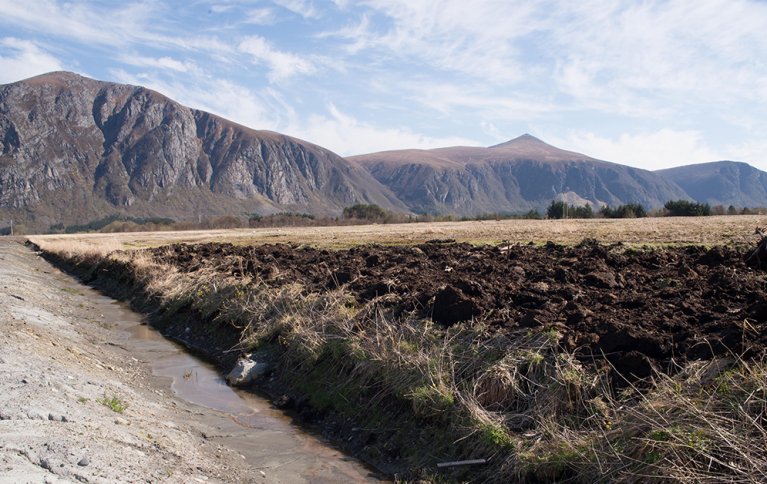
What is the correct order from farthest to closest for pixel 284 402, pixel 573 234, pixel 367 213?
1. pixel 367 213
2. pixel 573 234
3. pixel 284 402

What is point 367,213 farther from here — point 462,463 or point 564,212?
point 462,463

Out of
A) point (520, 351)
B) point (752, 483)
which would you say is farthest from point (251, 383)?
point (752, 483)

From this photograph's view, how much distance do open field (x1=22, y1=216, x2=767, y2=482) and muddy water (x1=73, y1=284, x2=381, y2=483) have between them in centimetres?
47

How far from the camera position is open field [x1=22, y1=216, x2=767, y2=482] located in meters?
6.48

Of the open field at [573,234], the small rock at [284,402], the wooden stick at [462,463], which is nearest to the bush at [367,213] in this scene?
the open field at [573,234]

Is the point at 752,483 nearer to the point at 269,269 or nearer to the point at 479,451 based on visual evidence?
the point at 479,451

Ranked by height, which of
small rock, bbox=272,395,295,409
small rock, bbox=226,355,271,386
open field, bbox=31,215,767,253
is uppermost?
open field, bbox=31,215,767,253

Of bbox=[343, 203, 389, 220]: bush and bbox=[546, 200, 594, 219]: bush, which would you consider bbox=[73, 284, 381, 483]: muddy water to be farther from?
bbox=[343, 203, 389, 220]: bush

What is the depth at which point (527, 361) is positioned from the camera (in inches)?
353

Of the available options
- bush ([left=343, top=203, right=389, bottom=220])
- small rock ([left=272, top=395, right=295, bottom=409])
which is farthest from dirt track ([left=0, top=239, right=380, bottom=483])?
bush ([left=343, top=203, right=389, bottom=220])

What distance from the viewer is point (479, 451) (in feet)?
25.7

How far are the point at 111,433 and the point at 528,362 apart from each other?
5.77 m

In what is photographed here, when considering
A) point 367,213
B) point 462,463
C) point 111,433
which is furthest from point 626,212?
point 111,433

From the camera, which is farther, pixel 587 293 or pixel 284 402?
pixel 587 293
